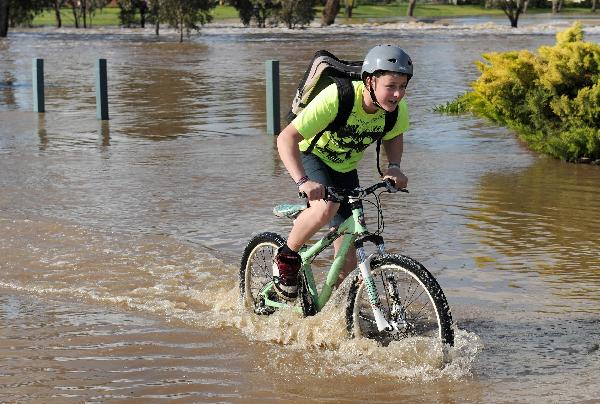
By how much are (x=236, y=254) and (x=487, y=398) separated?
392cm

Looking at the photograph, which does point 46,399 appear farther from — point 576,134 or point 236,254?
point 576,134

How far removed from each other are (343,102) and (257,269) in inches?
62.6

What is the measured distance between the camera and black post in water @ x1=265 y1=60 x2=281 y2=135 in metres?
17.2

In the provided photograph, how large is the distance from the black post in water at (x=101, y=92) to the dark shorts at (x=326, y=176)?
13152 mm

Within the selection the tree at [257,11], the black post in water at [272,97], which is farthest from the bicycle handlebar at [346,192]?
the tree at [257,11]

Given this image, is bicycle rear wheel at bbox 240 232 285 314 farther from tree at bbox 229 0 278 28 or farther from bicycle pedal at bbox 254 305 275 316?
tree at bbox 229 0 278 28

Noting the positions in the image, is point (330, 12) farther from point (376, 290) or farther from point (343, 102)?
point (376, 290)

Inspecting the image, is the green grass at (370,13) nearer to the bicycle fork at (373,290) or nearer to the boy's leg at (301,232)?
the boy's leg at (301,232)

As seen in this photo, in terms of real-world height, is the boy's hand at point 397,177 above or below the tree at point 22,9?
above

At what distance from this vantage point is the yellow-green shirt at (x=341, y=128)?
605cm

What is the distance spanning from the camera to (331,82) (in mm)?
6266

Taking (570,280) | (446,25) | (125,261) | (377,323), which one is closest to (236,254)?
(125,261)

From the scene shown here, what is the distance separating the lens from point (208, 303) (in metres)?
7.84

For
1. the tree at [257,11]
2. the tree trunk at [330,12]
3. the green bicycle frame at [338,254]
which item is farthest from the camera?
the tree trunk at [330,12]
